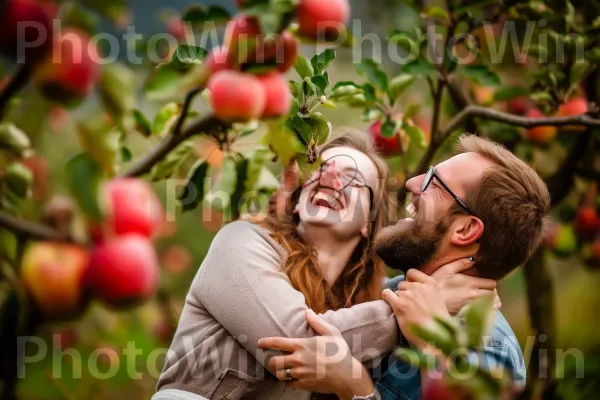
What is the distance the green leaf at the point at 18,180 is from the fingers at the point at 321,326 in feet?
2.03

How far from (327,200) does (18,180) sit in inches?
31.5

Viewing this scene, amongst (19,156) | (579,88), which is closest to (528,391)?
(19,156)

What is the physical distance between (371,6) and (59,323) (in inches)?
112

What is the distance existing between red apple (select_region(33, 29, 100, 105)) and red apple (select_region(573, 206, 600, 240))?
198 cm

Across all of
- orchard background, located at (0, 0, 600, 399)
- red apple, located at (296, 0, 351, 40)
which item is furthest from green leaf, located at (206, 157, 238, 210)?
red apple, located at (296, 0, 351, 40)

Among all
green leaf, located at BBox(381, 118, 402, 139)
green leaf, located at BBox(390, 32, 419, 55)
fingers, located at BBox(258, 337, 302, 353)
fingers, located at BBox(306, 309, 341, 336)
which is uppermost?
green leaf, located at BBox(390, 32, 419, 55)

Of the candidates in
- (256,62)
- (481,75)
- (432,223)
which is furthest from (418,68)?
(256,62)

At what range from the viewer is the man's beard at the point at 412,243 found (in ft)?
5.11

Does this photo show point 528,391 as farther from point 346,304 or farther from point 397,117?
point 397,117

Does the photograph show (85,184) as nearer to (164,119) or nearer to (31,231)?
(31,231)

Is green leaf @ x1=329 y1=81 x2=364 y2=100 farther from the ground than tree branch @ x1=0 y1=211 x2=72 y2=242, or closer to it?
closer to it

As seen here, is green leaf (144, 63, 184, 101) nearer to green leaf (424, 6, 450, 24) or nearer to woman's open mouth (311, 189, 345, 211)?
woman's open mouth (311, 189, 345, 211)

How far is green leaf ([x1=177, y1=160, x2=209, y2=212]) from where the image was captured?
1.45 m

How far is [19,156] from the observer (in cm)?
81
